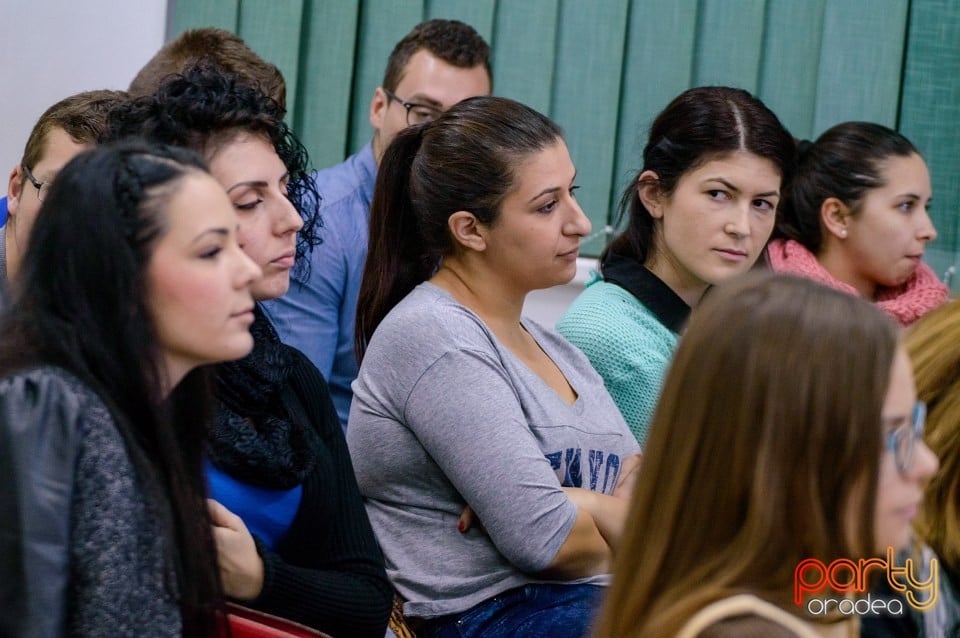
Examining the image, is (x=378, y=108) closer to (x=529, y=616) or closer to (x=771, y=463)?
(x=529, y=616)

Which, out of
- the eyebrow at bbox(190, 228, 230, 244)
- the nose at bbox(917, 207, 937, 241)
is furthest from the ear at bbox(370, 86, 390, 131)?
the eyebrow at bbox(190, 228, 230, 244)

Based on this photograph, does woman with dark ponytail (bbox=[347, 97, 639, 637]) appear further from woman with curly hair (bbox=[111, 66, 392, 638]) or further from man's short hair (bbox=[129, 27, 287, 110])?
man's short hair (bbox=[129, 27, 287, 110])

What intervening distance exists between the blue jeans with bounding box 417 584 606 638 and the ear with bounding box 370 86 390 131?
1.33 metres

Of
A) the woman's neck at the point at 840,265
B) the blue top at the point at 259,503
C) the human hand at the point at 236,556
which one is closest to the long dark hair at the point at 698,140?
the woman's neck at the point at 840,265

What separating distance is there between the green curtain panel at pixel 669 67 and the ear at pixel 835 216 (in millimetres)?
345

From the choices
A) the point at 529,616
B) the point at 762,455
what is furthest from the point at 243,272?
the point at 529,616

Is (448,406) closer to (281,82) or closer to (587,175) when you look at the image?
(281,82)

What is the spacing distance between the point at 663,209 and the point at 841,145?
1.85 ft

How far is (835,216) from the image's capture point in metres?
2.74

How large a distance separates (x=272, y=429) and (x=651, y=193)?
1099mm

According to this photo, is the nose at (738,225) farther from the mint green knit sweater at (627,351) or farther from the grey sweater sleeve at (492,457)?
the grey sweater sleeve at (492,457)

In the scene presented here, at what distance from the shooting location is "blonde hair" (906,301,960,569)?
4.79 ft

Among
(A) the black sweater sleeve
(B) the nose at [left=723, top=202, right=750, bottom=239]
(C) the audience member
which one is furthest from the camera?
(B) the nose at [left=723, top=202, right=750, bottom=239]

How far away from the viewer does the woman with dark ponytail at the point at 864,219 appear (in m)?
2.71
